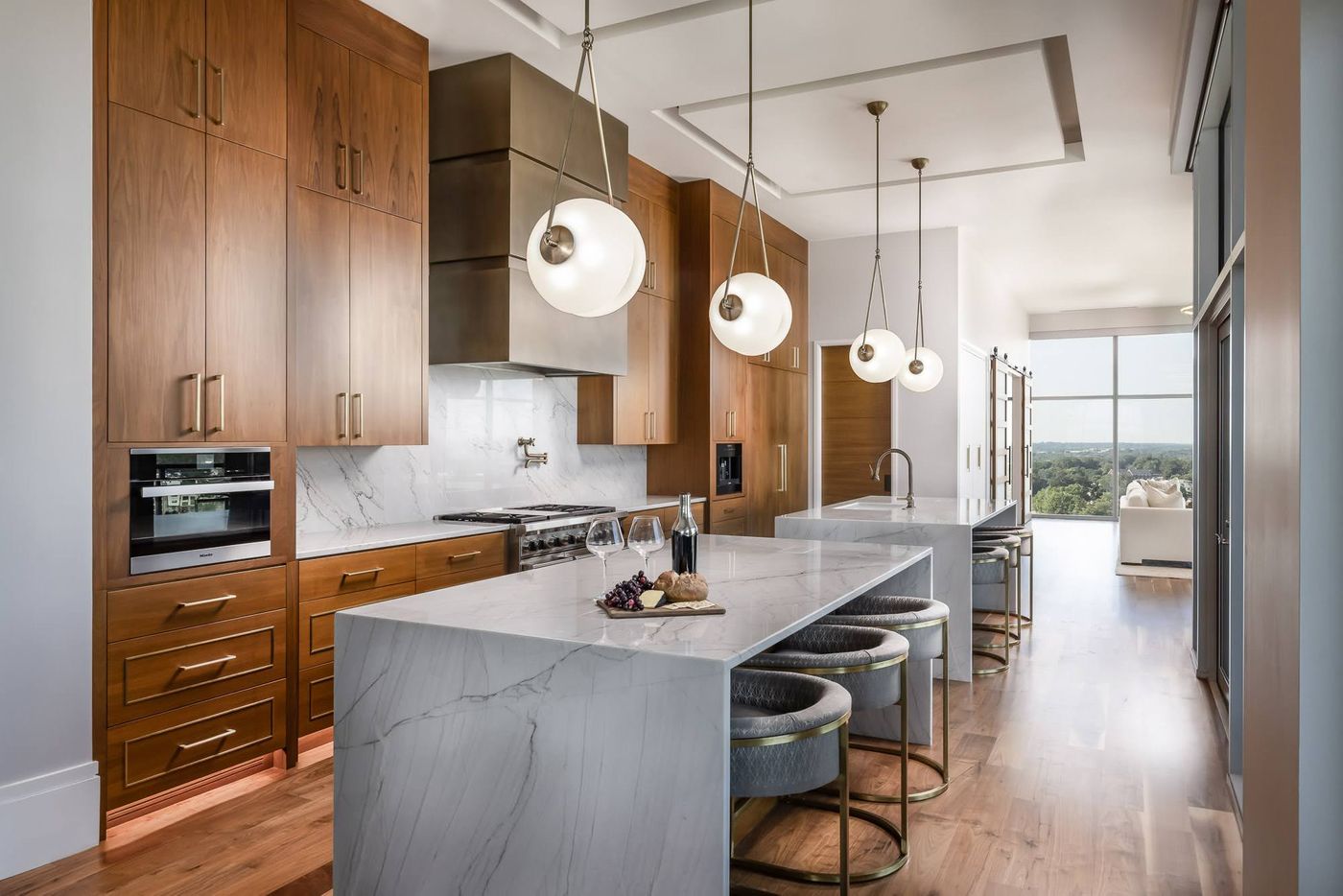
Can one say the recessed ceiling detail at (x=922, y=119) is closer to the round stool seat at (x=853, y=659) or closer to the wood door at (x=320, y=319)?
the wood door at (x=320, y=319)

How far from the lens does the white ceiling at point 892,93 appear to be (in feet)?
11.5

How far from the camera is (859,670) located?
218 cm

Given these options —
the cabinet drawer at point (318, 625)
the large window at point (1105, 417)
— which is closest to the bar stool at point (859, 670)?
the cabinet drawer at point (318, 625)

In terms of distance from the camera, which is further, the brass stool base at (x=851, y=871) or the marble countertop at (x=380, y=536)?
the marble countertop at (x=380, y=536)

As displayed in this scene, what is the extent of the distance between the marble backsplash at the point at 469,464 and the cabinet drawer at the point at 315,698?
670 millimetres

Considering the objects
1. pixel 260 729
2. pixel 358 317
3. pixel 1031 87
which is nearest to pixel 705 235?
pixel 1031 87

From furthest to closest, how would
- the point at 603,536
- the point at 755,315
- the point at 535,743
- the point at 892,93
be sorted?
the point at 892,93, the point at 755,315, the point at 603,536, the point at 535,743

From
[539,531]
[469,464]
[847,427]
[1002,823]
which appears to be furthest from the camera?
[847,427]

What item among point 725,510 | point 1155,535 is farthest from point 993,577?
point 1155,535

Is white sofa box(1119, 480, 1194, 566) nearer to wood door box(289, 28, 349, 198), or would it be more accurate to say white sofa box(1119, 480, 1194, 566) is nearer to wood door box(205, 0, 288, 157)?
wood door box(289, 28, 349, 198)

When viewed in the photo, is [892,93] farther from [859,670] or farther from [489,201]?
[859,670]

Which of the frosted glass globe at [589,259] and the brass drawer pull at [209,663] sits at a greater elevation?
the frosted glass globe at [589,259]

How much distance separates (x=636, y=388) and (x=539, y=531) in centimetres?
155

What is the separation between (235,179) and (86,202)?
0.50 metres
